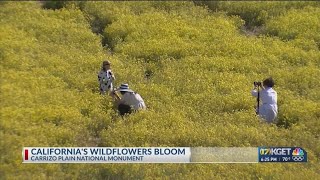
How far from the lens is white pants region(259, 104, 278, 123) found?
14.2m

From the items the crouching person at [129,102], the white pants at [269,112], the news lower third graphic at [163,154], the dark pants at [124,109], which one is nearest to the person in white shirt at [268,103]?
the white pants at [269,112]

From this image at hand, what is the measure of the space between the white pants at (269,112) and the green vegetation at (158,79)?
0.23 m

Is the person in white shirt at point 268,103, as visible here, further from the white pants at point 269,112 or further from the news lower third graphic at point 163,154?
the news lower third graphic at point 163,154

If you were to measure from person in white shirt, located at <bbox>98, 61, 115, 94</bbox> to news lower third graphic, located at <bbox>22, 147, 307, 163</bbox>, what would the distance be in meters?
2.76

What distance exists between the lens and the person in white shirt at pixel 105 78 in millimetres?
14922

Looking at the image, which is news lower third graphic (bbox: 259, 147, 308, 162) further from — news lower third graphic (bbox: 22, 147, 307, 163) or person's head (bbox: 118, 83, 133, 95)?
person's head (bbox: 118, 83, 133, 95)

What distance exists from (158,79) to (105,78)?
77.9 inches

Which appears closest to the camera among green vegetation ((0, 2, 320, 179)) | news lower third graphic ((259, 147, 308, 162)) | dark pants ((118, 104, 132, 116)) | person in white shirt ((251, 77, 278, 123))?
green vegetation ((0, 2, 320, 179))

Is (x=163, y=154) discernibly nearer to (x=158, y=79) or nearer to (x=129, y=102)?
(x=129, y=102)

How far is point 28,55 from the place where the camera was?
16.9m

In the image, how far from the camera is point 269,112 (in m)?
14.2

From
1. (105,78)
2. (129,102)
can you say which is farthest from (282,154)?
(105,78)

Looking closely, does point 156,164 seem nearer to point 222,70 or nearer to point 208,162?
point 208,162

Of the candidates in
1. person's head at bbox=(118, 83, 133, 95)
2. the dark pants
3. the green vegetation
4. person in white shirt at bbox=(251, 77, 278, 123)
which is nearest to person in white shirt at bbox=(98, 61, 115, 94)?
the green vegetation
